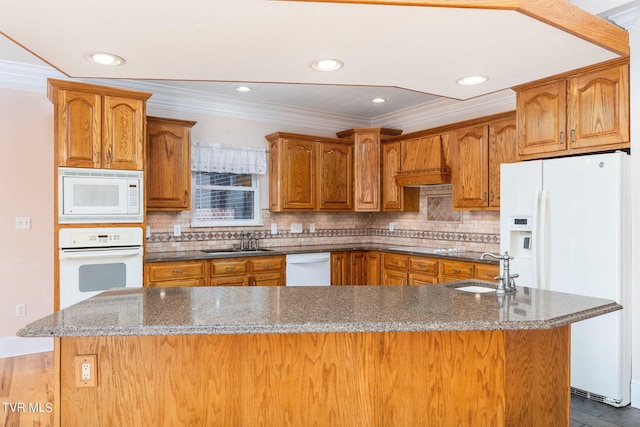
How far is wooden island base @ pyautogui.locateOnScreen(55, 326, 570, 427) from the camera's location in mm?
1700

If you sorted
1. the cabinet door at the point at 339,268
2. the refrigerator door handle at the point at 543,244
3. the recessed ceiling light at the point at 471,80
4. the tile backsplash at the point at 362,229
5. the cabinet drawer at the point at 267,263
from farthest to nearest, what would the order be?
the cabinet door at the point at 339,268
the tile backsplash at the point at 362,229
the cabinet drawer at the point at 267,263
the refrigerator door handle at the point at 543,244
the recessed ceiling light at the point at 471,80

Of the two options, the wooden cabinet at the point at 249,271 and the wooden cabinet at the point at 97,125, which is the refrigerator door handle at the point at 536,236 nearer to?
the wooden cabinet at the point at 249,271

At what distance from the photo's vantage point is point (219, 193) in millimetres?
5199

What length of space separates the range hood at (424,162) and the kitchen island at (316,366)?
9.86 ft

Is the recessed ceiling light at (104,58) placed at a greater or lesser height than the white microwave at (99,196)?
greater

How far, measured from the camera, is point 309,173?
5398 millimetres

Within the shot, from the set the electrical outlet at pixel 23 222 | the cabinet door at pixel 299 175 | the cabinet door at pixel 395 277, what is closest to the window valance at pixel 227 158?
the cabinet door at pixel 299 175

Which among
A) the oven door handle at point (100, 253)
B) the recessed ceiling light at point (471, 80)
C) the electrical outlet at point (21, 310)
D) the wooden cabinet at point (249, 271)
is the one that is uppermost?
the recessed ceiling light at point (471, 80)

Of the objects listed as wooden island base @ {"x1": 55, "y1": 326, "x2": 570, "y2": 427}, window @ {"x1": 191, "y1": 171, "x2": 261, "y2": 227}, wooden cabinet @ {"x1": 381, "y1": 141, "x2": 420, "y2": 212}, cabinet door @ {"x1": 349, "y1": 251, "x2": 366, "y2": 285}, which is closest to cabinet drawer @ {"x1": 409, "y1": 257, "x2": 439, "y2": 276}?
cabinet door @ {"x1": 349, "y1": 251, "x2": 366, "y2": 285}

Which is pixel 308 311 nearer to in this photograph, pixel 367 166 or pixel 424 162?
pixel 424 162

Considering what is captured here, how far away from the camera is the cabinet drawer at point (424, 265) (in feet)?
14.7

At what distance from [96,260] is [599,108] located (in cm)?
419

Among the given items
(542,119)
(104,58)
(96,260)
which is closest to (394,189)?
(542,119)

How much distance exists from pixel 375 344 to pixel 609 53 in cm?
213
